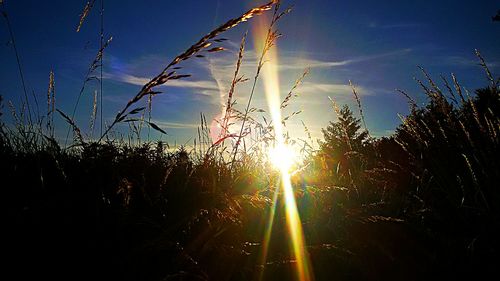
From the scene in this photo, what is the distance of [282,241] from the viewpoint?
7.11 feet

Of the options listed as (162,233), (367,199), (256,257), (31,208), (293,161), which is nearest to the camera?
(31,208)

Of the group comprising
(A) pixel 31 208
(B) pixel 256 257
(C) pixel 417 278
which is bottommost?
(C) pixel 417 278

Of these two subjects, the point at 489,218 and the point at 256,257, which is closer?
the point at 256,257

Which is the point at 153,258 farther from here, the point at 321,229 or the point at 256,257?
the point at 321,229

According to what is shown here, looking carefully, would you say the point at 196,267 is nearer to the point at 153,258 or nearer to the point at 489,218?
the point at 153,258

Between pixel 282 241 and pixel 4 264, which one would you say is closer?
pixel 4 264

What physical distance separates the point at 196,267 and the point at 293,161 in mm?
2701

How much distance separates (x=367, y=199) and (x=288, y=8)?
1.92 m

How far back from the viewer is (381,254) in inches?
79.4

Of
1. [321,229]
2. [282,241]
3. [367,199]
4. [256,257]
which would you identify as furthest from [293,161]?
[256,257]

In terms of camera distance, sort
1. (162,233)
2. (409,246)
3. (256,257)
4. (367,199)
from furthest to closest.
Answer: (367,199) → (409,246) → (256,257) → (162,233)

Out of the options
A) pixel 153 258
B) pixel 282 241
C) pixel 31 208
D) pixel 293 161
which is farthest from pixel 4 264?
pixel 293 161

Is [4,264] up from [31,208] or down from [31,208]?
down

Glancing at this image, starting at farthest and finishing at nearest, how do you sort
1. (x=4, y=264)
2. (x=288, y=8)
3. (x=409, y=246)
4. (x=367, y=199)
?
(x=367, y=199) → (x=288, y=8) → (x=409, y=246) → (x=4, y=264)
